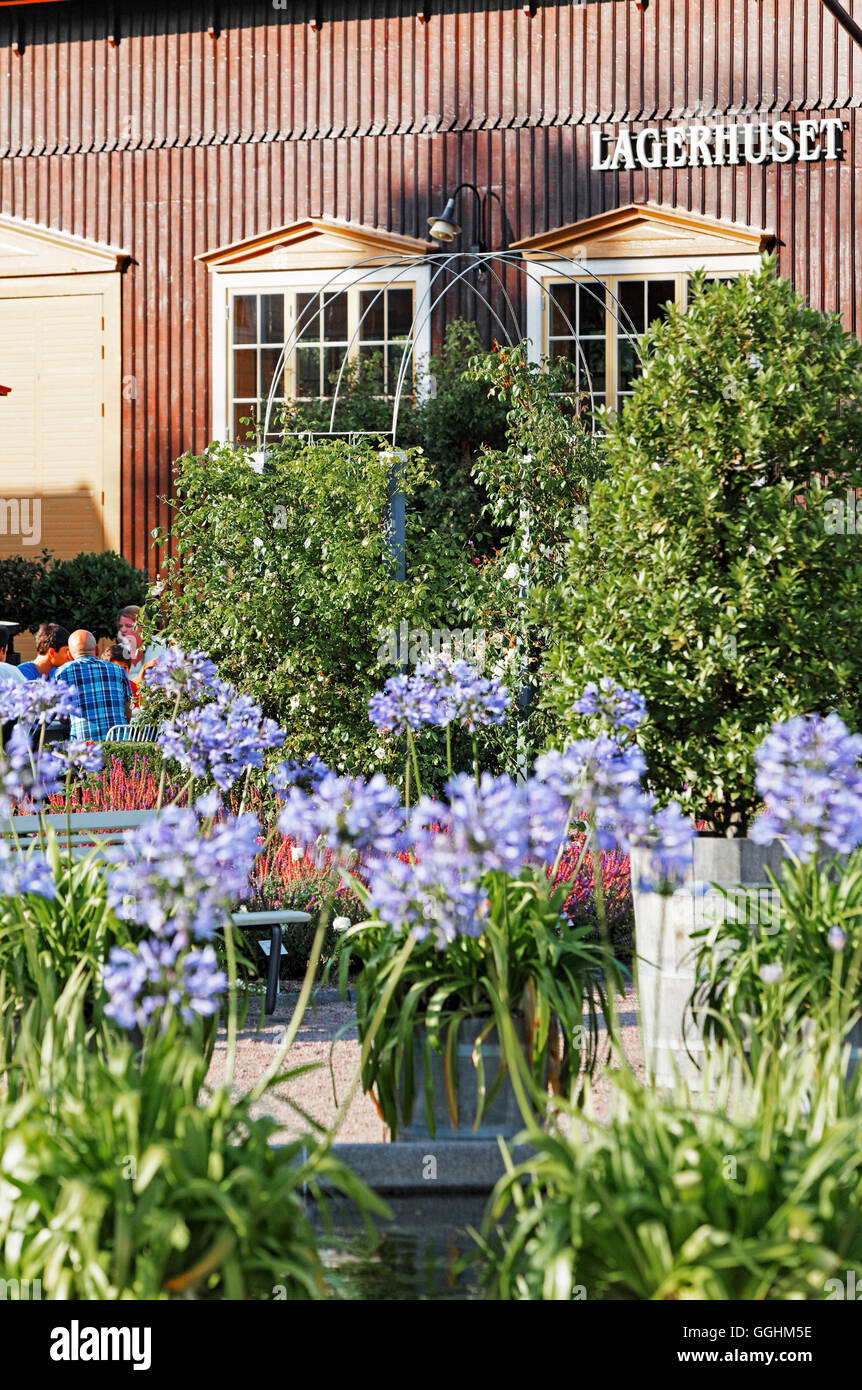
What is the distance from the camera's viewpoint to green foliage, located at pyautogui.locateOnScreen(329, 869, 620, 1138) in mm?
3389

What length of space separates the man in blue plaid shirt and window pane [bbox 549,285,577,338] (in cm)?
766

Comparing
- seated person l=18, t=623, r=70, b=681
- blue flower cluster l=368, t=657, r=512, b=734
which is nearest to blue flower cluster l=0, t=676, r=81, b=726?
blue flower cluster l=368, t=657, r=512, b=734

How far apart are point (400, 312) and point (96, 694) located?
310 inches

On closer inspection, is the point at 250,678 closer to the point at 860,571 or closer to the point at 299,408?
the point at 860,571

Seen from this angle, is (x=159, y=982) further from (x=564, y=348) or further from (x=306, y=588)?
(x=564, y=348)

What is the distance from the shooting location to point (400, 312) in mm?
15961

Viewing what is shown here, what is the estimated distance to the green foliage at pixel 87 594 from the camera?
15.0m

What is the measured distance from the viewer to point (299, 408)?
556 inches

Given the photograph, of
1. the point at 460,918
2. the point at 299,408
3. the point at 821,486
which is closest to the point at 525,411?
the point at 821,486

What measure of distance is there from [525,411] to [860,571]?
460 cm

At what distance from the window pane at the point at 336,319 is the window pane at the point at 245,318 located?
0.82 metres

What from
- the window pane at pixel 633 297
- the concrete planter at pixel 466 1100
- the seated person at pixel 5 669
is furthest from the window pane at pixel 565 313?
the concrete planter at pixel 466 1100

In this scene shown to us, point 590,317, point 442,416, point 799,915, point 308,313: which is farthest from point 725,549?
point 308,313
